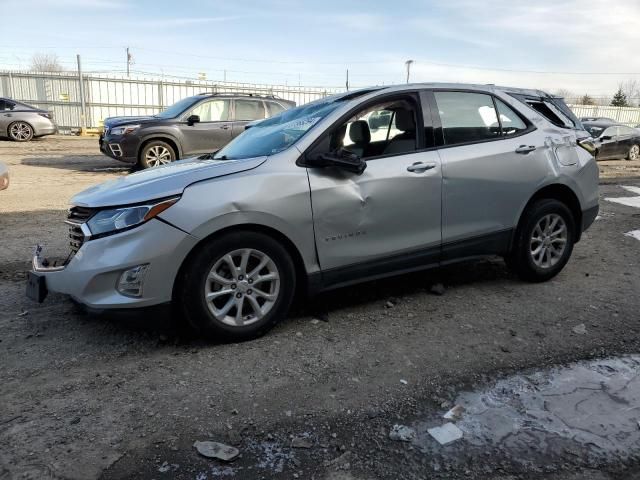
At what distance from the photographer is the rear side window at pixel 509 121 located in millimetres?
4793

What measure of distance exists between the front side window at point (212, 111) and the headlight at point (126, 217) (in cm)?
885

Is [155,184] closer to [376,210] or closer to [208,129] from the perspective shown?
[376,210]

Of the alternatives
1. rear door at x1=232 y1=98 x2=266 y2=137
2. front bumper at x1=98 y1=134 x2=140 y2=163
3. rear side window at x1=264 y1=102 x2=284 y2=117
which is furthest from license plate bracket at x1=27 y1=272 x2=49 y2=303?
rear side window at x1=264 y1=102 x2=284 y2=117

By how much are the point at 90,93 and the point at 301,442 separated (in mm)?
25771

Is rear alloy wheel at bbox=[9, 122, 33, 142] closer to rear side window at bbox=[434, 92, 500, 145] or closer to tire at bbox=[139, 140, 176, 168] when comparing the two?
tire at bbox=[139, 140, 176, 168]

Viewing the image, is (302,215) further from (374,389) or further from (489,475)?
(489,475)

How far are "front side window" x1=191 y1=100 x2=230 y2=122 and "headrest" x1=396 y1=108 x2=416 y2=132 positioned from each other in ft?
27.1

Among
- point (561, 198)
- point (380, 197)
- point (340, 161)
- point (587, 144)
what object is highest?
point (587, 144)

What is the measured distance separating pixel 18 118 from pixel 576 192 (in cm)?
1906

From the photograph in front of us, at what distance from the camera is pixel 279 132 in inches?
171

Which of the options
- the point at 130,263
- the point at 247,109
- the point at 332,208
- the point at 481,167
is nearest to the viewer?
the point at 130,263

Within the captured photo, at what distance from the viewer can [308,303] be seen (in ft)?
15.0

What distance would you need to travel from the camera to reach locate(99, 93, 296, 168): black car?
11.2 meters

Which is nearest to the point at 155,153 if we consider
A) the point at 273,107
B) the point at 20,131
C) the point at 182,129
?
the point at 182,129
